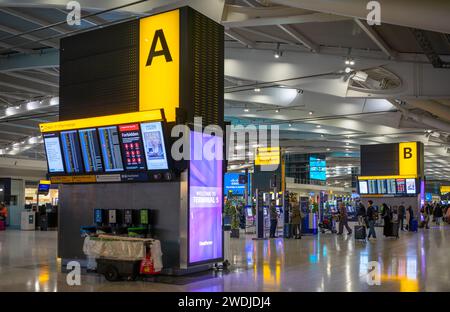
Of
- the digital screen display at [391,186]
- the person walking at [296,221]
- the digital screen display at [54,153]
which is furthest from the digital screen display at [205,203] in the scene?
the digital screen display at [391,186]

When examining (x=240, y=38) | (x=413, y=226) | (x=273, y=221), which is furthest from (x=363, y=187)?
(x=240, y=38)

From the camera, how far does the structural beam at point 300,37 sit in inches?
578

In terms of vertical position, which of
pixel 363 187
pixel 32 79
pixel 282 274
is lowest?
pixel 282 274

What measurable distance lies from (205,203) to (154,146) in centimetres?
147

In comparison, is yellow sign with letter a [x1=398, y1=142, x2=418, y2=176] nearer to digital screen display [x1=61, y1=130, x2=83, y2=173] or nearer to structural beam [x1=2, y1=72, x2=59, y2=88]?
structural beam [x1=2, y1=72, x2=59, y2=88]

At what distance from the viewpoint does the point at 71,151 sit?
421 inches

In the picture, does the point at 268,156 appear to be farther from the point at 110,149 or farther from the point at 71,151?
the point at 110,149

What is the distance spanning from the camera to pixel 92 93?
10.7 meters

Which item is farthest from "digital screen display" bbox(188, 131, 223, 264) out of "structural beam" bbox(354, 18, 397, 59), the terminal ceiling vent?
the terminal ceiling vent

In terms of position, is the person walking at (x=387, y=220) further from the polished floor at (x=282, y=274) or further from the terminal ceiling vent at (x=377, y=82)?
the polished floor at (x=282, y=274)

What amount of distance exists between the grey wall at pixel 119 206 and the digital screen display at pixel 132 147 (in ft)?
1.57

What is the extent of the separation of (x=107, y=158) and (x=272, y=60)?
9473 mm
